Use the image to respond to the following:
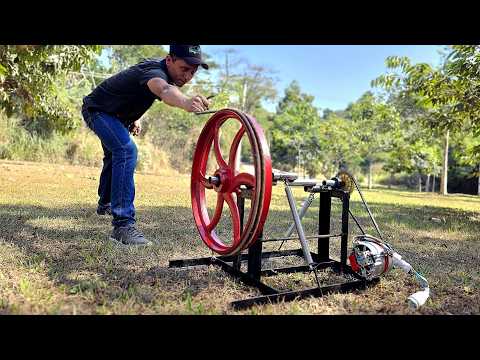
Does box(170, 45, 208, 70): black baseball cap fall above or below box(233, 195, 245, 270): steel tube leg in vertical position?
above

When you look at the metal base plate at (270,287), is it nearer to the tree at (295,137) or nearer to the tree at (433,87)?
the tree at (433,87)

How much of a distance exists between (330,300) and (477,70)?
4614mm

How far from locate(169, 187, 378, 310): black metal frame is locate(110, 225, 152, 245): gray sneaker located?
0.59 meters

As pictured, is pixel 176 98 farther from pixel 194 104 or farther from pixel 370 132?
pixel 370 132

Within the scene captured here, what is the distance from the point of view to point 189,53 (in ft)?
9.57

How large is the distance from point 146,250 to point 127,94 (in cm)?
121

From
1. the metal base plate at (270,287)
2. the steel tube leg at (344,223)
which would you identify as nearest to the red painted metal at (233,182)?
the metal base plate at (270,287)

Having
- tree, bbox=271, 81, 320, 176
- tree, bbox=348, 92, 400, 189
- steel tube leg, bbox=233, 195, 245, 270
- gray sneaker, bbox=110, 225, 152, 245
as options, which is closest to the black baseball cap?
steel tube leg, bbox=233, 195, 245, 270

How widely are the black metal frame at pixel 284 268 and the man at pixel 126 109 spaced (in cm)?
76

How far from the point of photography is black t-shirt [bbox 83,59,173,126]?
10.2ft

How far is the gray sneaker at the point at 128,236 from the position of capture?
3.18m

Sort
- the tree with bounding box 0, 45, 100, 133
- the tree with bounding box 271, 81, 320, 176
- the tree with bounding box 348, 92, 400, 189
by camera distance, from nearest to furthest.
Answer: the tree with bounding box 0, 45, 100, 133
the tree with bounding box 348, 92, 400, 189
the tree with bounding box 271, 81, 320, 176

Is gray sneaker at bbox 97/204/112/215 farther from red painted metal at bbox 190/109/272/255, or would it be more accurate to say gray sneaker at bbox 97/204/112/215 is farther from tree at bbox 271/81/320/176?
tree at bbox 271/81/320/176

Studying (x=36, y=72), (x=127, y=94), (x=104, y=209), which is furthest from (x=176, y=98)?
(x=36, y=72)
